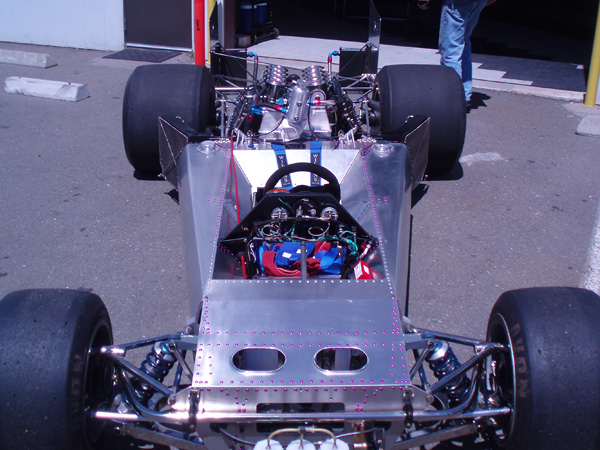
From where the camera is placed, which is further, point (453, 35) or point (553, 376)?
point (453, 35)

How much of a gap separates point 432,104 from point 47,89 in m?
4.90

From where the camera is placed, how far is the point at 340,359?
236 cm

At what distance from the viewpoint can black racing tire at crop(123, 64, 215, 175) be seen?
15.9ft

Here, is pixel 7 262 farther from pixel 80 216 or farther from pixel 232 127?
pixel 232 127

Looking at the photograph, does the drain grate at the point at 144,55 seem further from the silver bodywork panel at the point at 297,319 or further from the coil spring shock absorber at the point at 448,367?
the coil spring shock absorber at the point at 448,367

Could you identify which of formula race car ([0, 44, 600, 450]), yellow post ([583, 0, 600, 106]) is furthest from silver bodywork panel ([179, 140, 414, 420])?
yellow post ([583, 0, 600, 106])

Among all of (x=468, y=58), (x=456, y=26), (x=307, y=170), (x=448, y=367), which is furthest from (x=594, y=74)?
(x=448, y=367)

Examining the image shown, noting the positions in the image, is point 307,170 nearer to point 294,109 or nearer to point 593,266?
point 294,109

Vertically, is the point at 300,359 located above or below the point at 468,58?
below

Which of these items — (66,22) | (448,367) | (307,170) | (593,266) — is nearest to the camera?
(448,367)

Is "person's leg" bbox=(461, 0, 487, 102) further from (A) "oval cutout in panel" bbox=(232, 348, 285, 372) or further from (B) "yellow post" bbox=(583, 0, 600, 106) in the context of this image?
(A) "oval cutout in panel" bbox=(232, 348, 285, 372)

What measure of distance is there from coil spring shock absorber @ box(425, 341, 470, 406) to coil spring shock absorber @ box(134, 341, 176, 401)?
104 cm

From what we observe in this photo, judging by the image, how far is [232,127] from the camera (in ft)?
14.3

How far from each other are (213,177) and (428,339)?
5.44 ft
